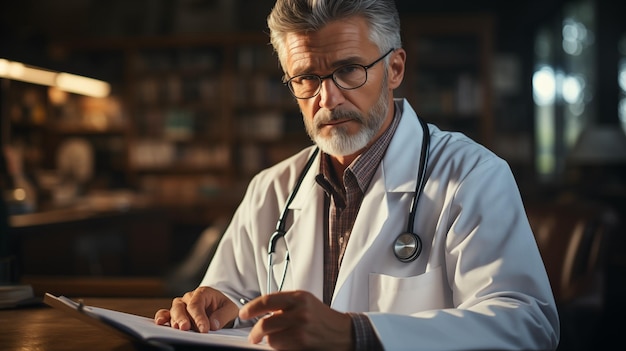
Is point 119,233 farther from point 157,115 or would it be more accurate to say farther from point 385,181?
point 385,181

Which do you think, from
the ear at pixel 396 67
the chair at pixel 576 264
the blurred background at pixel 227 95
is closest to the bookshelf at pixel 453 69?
the blurred background at pixel 227 95

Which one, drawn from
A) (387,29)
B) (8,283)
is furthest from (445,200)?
(8,283)

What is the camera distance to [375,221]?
1.46 meters

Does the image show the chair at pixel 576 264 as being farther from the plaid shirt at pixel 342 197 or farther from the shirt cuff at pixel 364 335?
the shirt cuff at pixel 364 335

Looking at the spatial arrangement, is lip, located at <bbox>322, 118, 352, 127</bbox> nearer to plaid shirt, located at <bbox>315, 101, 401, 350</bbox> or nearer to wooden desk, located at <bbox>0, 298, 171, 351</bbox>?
plaid shirt, located at <bbox>315, 101, 401, 350</bbox>

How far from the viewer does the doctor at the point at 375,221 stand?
120 centimetres

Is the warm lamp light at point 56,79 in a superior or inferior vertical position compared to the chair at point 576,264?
superior

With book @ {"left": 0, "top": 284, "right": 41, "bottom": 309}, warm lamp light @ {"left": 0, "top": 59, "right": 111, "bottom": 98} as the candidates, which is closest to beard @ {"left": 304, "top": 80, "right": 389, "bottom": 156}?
book @ {"left": 0, "top": 284, "right": 41, "bottom": 309}

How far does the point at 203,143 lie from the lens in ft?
24.4

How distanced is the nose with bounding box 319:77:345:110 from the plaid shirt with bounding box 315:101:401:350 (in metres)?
0.15

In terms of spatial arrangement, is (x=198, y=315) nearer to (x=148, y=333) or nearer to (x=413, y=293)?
(x=148, y=333)

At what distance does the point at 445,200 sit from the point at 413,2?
6783mm

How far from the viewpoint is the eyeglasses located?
1475 mm

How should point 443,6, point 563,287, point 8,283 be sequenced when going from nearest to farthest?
1. point 8,283
2. point 563,287
3. point 443,6
